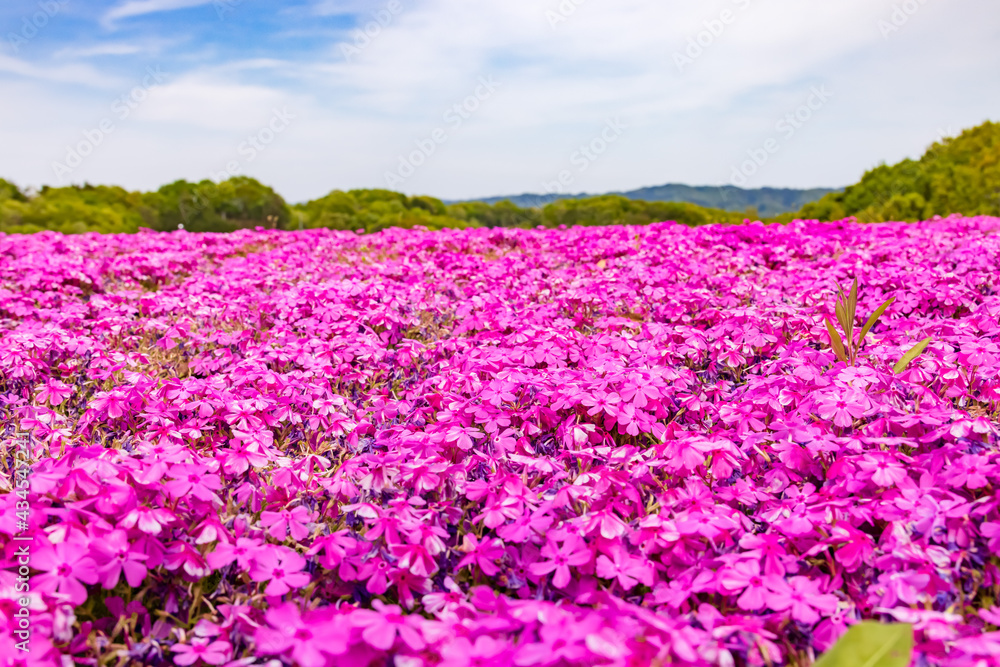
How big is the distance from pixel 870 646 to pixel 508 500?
109 centimetres

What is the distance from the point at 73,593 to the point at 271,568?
20.0 inches

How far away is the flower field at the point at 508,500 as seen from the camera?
5.43ft

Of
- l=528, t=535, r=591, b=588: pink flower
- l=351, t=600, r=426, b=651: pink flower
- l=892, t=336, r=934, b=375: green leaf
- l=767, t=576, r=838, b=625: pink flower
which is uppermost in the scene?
l=892, t=336, r=934, b=375: green leaf

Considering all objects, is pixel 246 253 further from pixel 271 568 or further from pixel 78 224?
pixel 78 224

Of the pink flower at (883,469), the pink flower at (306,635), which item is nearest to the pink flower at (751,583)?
the pink flower at (883,469)

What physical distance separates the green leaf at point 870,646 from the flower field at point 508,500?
0.58 feet

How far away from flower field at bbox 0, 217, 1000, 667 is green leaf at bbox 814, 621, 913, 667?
0.58 feet

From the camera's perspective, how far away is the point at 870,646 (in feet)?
4.69

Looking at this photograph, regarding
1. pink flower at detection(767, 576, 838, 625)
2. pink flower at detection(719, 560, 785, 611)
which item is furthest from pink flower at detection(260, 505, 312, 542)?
pink flower at detection(767, 576, 838, 625)

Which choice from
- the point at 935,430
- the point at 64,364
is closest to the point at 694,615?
the point at 935,430

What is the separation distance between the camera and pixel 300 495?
2.41 metres

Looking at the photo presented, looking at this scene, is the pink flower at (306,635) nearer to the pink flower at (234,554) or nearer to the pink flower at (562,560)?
the pink flower at (234,554)

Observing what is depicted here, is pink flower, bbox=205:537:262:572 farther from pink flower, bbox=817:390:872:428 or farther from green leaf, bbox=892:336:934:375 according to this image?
green leaf, bbox=892:336:934:375

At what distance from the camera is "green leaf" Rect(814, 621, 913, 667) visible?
4.65ft
